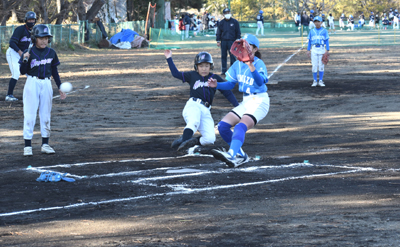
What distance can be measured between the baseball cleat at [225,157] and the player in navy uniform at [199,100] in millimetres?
1340

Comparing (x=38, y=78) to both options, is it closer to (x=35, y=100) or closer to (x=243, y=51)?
(x=35, y=100)

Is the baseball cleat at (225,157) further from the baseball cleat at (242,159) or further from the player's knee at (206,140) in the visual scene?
the player's knee at (206,140)

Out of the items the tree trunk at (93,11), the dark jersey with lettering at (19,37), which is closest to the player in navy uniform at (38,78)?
the dark jersey with lettering at (19,37)

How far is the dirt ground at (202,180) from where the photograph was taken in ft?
17.0

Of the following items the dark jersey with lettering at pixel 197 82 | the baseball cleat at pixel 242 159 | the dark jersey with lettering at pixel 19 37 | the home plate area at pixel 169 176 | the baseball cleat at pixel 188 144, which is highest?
the dark jersey with lettering at pixel 19 37

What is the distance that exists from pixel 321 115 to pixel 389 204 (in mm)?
7008

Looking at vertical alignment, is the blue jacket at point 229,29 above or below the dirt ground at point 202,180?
above

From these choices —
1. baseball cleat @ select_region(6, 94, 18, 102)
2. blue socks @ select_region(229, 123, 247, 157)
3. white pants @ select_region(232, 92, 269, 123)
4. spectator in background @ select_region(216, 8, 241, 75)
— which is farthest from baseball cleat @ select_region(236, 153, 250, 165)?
spectator in background @ select_region(216, 8, 241, 75)

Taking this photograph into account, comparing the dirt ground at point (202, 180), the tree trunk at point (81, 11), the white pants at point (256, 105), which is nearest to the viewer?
the dirt ground at point (202, 180)

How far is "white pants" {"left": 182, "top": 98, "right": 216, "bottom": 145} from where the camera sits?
9.02m

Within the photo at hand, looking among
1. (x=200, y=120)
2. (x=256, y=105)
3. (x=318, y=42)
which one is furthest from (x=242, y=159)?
(x=318, y=42)

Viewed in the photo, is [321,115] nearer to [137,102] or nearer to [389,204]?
[137,102]

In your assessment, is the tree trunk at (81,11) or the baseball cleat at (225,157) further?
the tree trunk at (81,11)

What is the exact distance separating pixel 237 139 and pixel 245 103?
2.10 feet
